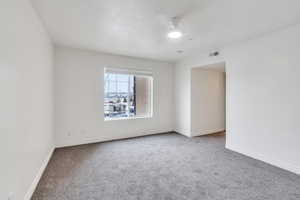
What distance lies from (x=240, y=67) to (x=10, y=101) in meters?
3.88

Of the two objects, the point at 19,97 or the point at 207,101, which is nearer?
the point at 19,97

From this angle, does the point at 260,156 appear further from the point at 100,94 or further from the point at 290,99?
the point at 100,94

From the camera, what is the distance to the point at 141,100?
4.89m

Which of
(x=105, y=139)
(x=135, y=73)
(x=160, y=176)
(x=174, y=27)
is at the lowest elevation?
(x=160, y=176)

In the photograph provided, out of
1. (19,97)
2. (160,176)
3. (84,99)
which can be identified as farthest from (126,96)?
(19,97)

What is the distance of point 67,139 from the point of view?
365cm

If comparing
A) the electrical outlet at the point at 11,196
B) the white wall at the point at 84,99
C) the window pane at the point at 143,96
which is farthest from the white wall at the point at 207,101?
the electrical outlet at the point at 11,196

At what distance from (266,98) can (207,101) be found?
2.05m

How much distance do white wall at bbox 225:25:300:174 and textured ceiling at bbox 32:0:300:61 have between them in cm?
35

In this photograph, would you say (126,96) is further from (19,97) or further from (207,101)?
(19,97)

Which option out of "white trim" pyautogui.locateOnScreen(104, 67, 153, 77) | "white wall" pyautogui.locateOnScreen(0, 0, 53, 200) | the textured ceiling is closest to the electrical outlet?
"white wall" pyautogui.locateOnScreen(0, 0, 53, 200)

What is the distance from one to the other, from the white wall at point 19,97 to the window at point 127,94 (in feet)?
7.06

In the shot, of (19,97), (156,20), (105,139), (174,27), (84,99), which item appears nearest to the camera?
(19,97)

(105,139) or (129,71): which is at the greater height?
(129,71)
